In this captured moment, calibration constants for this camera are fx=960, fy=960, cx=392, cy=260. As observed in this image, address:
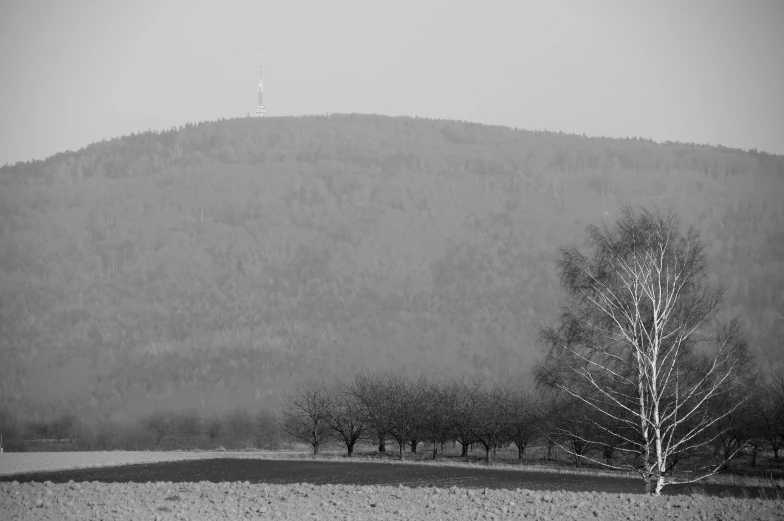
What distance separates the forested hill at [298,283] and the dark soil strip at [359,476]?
81364 millimetres

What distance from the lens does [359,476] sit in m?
44.0

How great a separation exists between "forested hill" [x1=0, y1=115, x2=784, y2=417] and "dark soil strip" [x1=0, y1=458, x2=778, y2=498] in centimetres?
8136

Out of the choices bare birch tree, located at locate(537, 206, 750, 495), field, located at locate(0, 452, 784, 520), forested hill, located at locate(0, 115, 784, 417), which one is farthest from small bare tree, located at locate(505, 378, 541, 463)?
forested hill, located at locate(0, 115, 784, 417)

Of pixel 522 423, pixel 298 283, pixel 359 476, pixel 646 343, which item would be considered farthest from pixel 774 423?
pixel 298 283

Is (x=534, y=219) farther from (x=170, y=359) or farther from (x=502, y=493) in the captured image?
(x=502, y=493)

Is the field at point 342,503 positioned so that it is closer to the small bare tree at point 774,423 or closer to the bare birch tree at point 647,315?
the bare birch tree at point 647,315

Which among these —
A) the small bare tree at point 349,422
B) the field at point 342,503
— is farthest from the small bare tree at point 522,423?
the field at point 342,503

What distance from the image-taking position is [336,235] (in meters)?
190

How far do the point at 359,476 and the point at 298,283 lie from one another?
131542 millimetres

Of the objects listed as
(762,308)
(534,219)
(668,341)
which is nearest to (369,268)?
(534,219)

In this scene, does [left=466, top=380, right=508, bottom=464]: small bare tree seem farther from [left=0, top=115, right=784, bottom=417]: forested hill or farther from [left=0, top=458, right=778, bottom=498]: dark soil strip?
[left=0, top=115, right=784, bottom=417]: forested hill

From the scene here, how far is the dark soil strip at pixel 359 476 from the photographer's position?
3800cm

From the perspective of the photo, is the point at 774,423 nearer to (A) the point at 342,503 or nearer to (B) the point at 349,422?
(B) the point at 349,422

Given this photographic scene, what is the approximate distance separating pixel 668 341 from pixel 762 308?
125 m
